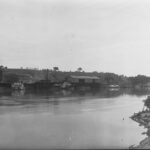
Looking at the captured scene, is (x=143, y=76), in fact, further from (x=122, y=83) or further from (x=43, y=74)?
(x=43, y=74)

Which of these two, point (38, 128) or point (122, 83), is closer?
point (38, 128)

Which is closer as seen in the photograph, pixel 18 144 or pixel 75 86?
pixel 18 144

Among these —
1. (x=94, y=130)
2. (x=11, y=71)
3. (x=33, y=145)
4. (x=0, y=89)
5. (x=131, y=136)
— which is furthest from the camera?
(x=11, y=71)

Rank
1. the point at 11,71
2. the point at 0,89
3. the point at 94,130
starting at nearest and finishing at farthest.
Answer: the point at 94,130 < the point at 0,89 < the point at 11,71

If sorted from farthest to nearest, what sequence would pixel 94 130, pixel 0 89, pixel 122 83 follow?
pixel 122 83 → pixel 0 89 → pixel 94 130

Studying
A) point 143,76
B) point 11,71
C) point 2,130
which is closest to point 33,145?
point 2,130

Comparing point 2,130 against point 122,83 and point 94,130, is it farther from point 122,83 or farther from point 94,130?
point 122,83

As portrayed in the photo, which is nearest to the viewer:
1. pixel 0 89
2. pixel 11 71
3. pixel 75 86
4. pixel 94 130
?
pixel 94 130

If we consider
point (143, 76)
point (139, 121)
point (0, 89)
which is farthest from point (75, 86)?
point (139, 121)
